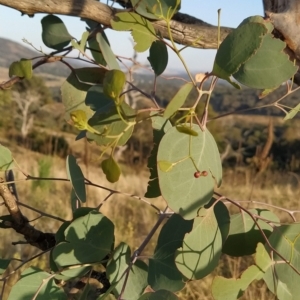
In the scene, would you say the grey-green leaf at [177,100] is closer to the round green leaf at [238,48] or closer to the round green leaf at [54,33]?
the round green leaf at [238,48]

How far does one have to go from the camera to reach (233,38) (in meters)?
0.42

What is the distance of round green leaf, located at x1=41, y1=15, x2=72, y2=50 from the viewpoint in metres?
0.64

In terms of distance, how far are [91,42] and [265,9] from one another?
26cm

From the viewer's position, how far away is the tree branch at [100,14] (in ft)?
1.90

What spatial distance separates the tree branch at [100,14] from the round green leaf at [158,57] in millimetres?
30

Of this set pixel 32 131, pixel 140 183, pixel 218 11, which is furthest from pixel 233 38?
pixel 32 131

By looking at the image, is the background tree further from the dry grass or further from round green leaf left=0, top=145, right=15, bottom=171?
the dry grass

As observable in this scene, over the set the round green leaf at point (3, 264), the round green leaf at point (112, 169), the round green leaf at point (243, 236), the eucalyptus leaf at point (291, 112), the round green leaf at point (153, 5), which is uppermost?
the round green leaf at point (153, 5)


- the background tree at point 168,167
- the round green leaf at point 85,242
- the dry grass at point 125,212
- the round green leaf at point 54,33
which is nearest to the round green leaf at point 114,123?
the background tree at point 168,167

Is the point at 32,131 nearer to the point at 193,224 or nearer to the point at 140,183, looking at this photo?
the point at 140,183

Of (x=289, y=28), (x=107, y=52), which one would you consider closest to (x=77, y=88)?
(x=107, y=52)

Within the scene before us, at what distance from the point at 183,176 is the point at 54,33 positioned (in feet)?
1.03

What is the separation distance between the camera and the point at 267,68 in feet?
1.45

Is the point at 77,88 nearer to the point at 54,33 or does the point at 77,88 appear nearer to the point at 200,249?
the point at 54,33
